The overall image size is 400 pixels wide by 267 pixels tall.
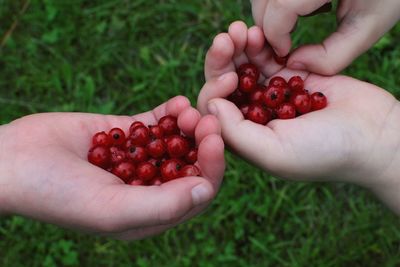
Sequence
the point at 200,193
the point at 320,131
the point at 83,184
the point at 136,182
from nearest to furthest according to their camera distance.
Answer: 1. the point at 200,193
2. the point at 83,184
3. the point at 320,131
4. the point at 136,182

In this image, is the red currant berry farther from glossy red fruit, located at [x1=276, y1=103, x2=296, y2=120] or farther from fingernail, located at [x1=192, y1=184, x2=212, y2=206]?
fingernail, located at [x1=192, y1=184, x2=212, y2=206]

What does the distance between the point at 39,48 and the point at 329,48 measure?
3226 mm

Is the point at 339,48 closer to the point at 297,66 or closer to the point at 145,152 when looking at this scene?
the point at 297,66

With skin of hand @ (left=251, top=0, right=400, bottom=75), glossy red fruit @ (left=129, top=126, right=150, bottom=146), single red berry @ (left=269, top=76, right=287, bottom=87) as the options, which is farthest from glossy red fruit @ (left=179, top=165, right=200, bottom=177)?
skin of hand @ (left=251, top=0, right=400, bottom=75)

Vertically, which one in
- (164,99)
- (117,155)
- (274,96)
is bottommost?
(164,99)

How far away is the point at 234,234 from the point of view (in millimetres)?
4730

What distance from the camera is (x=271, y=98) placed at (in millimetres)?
3451

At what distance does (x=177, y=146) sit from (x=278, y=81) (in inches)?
31.0

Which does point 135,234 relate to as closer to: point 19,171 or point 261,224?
point 19,171

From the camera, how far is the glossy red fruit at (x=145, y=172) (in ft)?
10.8

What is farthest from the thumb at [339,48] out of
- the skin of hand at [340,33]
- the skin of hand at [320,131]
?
the skin of hand at [320,131]

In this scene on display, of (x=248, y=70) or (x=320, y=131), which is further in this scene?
(x=248, y=70)

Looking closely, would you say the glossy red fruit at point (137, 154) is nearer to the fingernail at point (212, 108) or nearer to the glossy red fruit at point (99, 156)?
the glossy red fruit at point (99, 156)

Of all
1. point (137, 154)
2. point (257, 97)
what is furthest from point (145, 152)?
point (257, 97)
